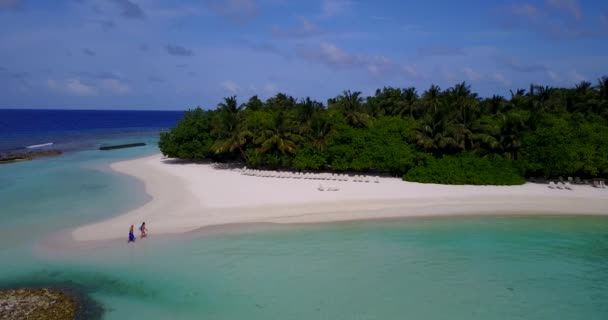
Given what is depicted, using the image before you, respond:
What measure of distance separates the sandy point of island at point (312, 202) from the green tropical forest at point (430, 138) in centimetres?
178

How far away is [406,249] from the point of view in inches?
750

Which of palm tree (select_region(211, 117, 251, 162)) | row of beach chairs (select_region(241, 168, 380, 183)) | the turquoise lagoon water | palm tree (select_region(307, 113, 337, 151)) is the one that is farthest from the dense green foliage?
palm tree (select_region(211, 117, 251, 162))

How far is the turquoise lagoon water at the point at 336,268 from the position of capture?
45.8 ft

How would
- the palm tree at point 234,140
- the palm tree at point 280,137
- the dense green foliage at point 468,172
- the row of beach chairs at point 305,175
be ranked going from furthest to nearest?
1. the palm tree at point 234,140
2. the palm tree at point 280,137
3. the row of beach chairs at point 305,175
4. the dense green foliage at point 468,172

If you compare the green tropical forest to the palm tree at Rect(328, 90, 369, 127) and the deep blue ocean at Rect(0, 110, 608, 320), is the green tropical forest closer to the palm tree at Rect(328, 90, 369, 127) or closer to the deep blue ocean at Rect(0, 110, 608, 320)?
the palm tree at Rect(328, 90, 369, 127)

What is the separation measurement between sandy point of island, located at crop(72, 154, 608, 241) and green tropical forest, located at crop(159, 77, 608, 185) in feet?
5.85

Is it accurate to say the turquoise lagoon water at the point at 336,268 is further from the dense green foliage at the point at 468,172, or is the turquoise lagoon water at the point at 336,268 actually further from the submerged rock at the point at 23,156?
the submerged rock at the point at 23,156

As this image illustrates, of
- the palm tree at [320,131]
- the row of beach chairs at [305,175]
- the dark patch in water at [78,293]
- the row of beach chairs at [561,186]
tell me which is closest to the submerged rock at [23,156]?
the row of beach chairs at [305,175]

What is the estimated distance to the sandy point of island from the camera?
22250 mm

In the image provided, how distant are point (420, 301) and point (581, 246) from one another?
36.8ft

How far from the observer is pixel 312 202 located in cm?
2544

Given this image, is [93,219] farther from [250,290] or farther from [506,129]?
[506,129]

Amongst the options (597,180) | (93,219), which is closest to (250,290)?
(93,219)

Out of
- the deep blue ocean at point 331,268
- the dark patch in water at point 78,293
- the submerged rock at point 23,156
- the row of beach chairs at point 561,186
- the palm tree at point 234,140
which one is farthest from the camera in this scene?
the submerged rock at point 23,156
